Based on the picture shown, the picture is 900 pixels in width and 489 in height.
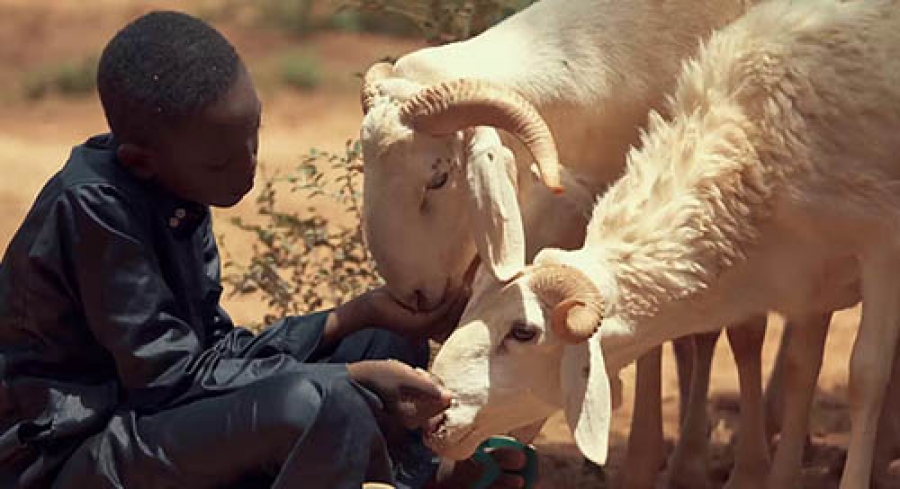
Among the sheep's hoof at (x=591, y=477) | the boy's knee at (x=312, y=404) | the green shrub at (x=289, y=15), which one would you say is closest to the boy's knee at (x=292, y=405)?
the boy's knee at (x=312, y=404)

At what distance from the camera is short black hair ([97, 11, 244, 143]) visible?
165 inches

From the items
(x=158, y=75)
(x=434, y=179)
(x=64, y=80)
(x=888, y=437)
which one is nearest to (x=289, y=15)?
(x=64, y=80)

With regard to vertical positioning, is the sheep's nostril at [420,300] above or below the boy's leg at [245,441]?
below

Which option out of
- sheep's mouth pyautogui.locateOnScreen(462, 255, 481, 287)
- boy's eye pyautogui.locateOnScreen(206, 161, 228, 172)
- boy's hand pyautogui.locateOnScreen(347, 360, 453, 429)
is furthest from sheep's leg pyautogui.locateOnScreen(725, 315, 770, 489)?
boy's eye pyautogui.locateOnScreen(206, 161, 228, 172)

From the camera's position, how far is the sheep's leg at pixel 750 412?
6.07 meters

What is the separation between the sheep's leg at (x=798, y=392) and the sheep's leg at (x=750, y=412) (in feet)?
0.64

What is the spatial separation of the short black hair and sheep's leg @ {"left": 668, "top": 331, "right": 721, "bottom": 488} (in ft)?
8.95

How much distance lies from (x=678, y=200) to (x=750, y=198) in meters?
0.22

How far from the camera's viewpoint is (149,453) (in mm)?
4133

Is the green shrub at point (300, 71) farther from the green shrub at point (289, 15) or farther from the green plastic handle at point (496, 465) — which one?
the green plastic handle at point (496, 465)

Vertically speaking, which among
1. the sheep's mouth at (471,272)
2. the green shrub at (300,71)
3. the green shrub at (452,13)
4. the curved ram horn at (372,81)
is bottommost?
the green shrub at (300,71)

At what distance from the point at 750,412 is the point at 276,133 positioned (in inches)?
269

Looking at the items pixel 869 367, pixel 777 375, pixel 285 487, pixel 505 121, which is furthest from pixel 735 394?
pixel 285 487

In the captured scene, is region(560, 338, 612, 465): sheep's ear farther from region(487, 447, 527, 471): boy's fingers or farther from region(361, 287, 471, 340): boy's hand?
region(361, 287, 471, 340): boy's hand
